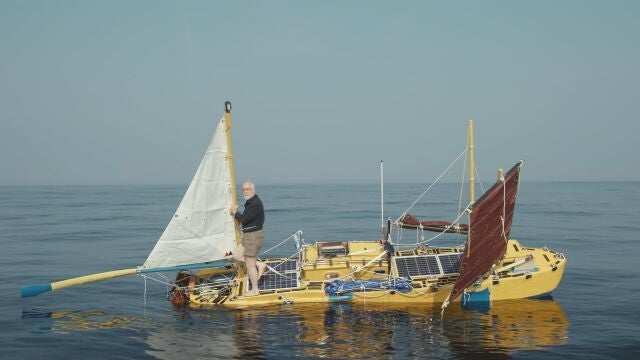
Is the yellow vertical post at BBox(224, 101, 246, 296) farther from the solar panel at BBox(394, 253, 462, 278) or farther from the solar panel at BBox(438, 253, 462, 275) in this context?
the solar panel at BBox(438, 253, 462, 275)

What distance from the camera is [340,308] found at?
18.8 meters

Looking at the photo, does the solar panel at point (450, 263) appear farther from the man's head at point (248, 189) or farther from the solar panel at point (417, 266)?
the man's head at point (248, 189)

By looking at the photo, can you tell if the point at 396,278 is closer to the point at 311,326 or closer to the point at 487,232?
the point at 487,232

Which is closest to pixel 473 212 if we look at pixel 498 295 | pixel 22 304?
pixel 498 295

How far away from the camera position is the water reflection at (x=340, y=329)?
48.4 ft

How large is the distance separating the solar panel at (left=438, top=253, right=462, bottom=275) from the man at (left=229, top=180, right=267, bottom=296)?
21.8 feet

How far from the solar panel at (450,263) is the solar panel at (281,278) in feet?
17.2

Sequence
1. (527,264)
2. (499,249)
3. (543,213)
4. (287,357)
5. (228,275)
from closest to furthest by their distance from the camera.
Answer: (287,357) < (499,249) < (527,264) < (228,275) < (543,213)

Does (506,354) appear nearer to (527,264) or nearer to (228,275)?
(527,264)

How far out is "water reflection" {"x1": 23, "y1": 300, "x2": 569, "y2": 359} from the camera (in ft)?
48.4

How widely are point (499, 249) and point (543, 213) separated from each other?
4386 cm

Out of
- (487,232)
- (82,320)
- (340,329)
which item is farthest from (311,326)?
(82,320)

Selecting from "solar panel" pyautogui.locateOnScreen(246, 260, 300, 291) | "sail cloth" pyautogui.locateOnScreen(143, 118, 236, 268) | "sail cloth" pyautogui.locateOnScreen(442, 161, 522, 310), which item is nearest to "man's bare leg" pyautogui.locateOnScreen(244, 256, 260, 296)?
"solar panel" pyautogui.locateOnScreen(246, 260, 300, 291)

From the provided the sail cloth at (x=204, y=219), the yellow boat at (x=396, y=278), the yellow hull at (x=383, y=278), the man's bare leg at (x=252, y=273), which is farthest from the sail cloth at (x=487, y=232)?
the sail cloth at (x=204, y=219)
